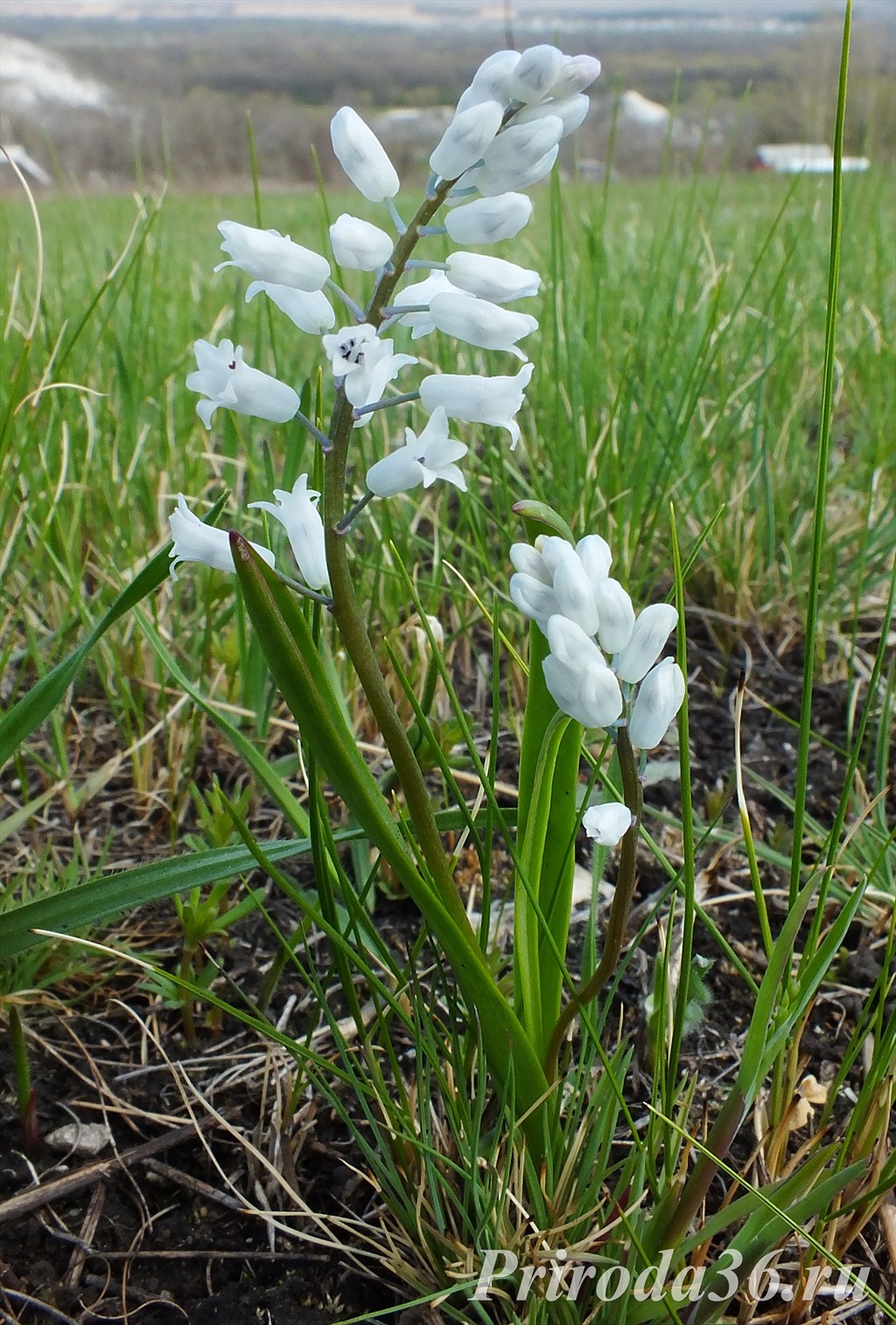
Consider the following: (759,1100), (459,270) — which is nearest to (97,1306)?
(759,1100)

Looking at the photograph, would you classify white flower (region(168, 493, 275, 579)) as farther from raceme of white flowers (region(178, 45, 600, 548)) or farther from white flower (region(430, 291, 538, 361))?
white flower (region(430, 291, 538, 361))

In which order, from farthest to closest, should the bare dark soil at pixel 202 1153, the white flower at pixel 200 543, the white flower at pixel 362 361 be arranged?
1. the bare dark soil at pixel 202 1153
2. the white flower at pixel 200 543
3. the white flower at pixel 362 361

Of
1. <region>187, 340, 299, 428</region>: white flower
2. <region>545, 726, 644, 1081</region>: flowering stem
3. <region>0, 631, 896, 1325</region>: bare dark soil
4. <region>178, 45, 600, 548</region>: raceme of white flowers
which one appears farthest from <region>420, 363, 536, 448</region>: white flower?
<region>0, 631, 896, 1325</region>: bare dark soil

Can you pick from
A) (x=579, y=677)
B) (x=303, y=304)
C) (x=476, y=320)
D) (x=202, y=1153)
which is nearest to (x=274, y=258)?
(x=303, y=304)

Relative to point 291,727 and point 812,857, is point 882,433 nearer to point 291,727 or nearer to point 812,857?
point 812,857

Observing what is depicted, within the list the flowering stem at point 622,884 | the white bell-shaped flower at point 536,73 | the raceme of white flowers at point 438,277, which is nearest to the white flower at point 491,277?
the raceme of white flowers at point 438,277

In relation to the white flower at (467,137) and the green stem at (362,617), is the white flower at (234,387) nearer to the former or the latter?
the green stem at (362,617)

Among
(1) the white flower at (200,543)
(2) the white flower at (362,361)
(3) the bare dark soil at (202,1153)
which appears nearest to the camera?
(2) the white flower at (362,361)

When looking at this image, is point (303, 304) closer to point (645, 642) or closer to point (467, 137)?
point (467, 137)
